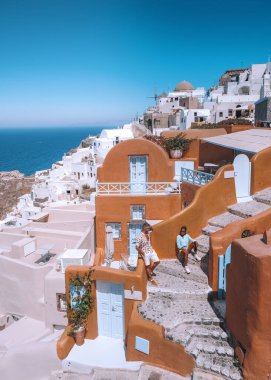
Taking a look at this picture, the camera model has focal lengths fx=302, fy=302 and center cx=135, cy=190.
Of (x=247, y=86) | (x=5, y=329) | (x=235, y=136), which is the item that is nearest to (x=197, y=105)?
(x=247, y=86)

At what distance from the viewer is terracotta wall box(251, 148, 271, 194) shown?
11.6m

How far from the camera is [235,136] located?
572 inches

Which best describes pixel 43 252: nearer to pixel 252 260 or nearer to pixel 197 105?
pixel 252 260

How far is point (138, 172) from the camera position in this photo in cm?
1449

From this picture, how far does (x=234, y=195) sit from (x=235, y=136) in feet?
13.4

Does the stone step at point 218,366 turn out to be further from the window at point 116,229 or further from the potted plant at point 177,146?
the potted plant at point 177,146

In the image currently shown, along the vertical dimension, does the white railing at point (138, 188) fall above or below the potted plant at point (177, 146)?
below

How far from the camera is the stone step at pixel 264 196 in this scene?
10991 millimetres

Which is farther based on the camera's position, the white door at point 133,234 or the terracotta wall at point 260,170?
the white door at point 133,234

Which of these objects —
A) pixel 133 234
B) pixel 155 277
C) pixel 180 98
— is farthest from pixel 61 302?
pixel 180 98

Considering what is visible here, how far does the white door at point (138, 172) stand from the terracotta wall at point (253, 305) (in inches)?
318

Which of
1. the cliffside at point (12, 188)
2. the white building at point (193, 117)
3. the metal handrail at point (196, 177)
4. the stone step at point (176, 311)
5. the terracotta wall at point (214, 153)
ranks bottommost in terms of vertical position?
the cliffside at point (12, 188)

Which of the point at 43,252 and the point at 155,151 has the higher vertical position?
the point at 155,151

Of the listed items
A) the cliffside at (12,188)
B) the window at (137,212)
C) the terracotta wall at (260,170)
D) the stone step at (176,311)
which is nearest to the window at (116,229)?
the window at (137,212)
